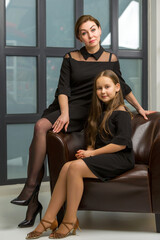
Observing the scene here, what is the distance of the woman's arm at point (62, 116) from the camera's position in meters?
2.68

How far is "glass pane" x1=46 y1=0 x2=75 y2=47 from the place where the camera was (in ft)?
12.4

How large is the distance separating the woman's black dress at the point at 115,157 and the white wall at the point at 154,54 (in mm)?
1390

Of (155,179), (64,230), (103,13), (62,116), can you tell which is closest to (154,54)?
(103,13)

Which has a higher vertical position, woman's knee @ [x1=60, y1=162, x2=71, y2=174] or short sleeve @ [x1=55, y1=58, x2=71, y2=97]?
short sleeve @ [x1=55, y1=58, x2=71, y2=97]

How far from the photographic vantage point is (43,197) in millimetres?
3574

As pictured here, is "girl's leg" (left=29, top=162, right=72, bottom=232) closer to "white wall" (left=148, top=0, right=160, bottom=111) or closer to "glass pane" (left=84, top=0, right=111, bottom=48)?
"white wall" (left=148, top=0, right=160, bottom=111)

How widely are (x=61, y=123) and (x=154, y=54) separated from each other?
5.28 ft

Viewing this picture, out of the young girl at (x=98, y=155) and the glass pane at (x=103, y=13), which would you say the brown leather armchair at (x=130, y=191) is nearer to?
the young girl at (x=98, y=155)

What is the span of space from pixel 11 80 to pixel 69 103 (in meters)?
0.96

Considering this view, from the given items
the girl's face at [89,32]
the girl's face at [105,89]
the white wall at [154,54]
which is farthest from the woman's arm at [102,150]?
the white wall at [154,54]

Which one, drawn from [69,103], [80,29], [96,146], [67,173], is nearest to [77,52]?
[80,29]

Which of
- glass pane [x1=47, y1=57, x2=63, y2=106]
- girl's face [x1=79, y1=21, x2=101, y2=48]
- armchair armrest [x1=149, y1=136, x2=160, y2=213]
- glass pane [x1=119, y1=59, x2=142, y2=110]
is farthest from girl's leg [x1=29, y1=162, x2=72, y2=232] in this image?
glass pane [x1=119, y1=59, x2=142, y2=110]

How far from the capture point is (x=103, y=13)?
3.94 m

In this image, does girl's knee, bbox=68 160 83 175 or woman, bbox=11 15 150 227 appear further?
woman, bbox=11 15 150 227
